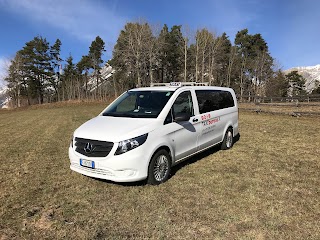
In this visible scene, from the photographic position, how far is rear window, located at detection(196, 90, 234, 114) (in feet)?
22.9

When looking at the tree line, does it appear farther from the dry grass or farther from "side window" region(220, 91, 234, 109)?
"side window" region(220, 91, 234, 109)

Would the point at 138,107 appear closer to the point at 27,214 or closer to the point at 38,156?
the point at 27,214

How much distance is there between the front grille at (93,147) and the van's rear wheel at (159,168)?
88cm

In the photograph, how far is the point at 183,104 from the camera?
632cm

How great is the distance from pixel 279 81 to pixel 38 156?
63.1 metres

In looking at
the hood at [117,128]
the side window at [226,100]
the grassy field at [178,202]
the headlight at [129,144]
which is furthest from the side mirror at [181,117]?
the side window at [226,100]

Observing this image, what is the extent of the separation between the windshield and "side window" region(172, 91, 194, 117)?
23 centimetres

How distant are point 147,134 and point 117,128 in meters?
0.59

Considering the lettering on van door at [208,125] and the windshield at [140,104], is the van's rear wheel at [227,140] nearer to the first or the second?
the lettering on van door at [208,125]

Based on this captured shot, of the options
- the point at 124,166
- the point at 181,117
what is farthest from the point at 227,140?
the point at 124,166

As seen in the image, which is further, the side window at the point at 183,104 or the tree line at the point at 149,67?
the tree line at the point at 149,67

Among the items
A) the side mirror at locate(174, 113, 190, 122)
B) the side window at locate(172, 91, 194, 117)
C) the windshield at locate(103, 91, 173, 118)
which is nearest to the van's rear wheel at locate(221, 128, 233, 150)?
the side window at locate(172, 91, 194, 117)

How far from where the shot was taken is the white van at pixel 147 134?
4965mm

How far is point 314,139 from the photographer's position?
10250 millimetres
